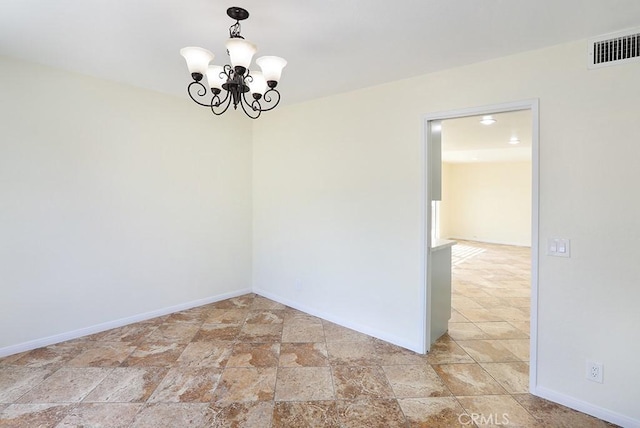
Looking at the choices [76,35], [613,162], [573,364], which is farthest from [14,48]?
[573,364]

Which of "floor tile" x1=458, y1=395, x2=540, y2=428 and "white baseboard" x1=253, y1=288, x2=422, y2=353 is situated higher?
"white baseboard" x1=253, y1=288, x2=422, y2=353

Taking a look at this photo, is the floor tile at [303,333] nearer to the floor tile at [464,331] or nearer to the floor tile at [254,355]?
the floor tile at [254,355]

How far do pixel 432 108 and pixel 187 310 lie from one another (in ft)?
11.7

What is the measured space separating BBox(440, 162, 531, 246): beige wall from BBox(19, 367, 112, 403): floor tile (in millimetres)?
9821

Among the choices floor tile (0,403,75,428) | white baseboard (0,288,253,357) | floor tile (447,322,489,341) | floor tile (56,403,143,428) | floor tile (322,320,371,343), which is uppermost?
white baseboard (0,288,253,357)

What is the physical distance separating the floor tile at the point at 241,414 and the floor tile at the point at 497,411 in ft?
4.42

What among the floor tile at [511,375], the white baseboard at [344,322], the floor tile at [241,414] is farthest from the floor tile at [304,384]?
the floor tile at [511,375]

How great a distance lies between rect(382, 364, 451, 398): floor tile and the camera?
7.48 ft

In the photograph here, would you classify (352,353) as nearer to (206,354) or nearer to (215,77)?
(206,354)

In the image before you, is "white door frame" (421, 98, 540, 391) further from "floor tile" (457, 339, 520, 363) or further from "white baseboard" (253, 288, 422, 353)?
"floor tile" (457, 339, 520, 363)

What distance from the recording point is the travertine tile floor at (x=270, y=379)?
6.64 ft

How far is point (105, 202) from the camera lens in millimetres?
3230

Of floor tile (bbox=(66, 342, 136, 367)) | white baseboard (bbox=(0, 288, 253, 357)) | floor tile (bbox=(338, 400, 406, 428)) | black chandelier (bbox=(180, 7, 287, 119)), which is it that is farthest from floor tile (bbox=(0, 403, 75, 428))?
black chandelier (bbox=(180, 7, 287, 119))

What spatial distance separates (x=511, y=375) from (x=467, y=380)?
0.39 m
